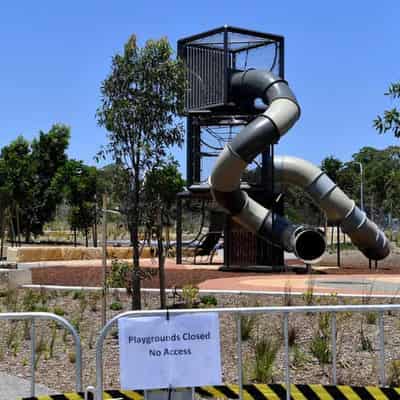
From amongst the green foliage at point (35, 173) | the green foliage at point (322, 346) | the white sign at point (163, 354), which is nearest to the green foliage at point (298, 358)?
the green foliage at point (322, 346)

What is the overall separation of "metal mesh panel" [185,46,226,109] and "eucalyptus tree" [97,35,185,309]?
13204 millimetres

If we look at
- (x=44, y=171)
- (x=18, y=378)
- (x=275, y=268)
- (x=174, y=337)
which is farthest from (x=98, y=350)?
(x=44, y=171)

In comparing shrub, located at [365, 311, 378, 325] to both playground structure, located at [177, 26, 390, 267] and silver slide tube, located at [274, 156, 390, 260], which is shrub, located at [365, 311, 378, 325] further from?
silver slide tube, located at [274, 156, 390, 260]

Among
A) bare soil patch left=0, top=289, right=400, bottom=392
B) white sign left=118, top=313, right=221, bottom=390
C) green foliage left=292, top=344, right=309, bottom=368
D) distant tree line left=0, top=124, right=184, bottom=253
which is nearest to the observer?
white sign left=118, top=313, right=221, bottom=390

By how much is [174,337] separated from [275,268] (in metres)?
20.1

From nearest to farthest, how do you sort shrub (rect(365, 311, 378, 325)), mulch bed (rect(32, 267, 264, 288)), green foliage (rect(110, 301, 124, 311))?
shrub (rect(365, 311, 378, 325))
green foliage (rect(110, 301, 124, 311))
mulch bed (rect(32, 267, 264, 288))

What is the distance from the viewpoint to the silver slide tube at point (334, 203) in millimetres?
26312

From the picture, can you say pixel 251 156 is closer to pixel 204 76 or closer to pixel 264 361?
pixel 204 76

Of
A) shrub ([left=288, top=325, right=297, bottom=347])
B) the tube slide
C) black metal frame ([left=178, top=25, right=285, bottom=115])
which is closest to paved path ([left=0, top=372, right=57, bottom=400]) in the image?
shrub ([left=288, top=325, right=297, bottom=347])

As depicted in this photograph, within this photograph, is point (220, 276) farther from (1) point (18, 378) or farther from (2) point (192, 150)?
(1) point (18, 378)

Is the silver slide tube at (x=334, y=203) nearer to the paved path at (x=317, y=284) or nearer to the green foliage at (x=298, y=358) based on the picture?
the paved path at (x=317, y=284)

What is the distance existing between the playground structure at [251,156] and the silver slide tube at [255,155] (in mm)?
32

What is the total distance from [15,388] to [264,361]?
8.57ft

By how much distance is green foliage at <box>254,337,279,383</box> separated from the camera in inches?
311
